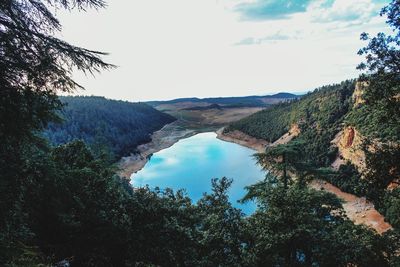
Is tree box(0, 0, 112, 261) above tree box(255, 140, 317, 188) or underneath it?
above

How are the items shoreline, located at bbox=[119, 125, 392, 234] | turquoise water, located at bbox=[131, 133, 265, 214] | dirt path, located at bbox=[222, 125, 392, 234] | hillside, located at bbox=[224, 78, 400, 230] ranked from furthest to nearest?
turquoise water, located at bbox=[131, 133, 265, 214], shoreline, located at bbox=[119, 125, 392, 234], dirt path, located at bbox=[222, 125, 392, 234], hillside, located at bbox=[224, 78, 400, 230]

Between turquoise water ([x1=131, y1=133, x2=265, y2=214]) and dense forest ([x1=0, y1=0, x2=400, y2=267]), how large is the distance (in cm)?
4360

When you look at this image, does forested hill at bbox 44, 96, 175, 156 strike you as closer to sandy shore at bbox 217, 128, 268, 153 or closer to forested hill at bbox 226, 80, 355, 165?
sandy shore at bbox 217, 128, 268, 153

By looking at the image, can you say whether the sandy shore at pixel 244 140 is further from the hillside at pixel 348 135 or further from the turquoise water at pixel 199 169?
the turquoise water at pixel 199 169

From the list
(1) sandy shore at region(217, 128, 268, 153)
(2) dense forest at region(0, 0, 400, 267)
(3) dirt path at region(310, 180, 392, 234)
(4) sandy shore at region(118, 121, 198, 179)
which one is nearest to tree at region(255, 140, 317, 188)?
(2) dense forest at region(0, 0, 400, 267)

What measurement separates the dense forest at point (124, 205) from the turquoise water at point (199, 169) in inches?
1716

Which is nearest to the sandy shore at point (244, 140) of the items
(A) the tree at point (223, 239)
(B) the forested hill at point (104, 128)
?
(B) the forested hill at point (104, 128)

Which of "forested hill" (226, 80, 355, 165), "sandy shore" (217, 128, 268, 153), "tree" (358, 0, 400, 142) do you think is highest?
"tree" (358, 0, 400, 142)

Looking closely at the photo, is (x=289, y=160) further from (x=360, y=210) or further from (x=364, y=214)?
(x=360, y=210)

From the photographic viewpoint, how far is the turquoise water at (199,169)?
8994 centimetres

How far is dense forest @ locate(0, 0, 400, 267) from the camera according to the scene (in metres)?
9.84

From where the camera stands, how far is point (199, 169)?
111 meters

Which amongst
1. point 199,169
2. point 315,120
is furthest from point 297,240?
point 315,120

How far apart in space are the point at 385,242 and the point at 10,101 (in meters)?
18.3
